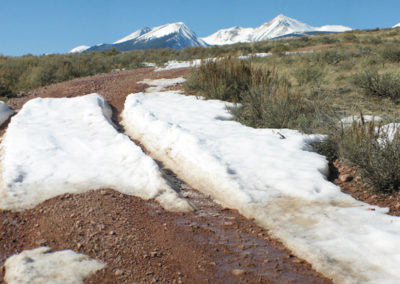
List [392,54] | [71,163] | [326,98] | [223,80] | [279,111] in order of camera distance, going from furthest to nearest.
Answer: [392,54] < [223,80] < [326,98] < [279,111] < [71,163]

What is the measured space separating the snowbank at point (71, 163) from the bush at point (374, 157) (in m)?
2.24

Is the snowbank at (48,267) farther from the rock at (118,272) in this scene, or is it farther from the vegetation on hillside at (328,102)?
the vegetation on hillside at (328,102)

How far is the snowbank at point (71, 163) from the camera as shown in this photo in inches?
167

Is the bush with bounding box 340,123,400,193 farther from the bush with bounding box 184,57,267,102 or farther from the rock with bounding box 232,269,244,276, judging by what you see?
the bush with bounding box 184,57,267,102

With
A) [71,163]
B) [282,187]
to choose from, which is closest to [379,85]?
[282,187]

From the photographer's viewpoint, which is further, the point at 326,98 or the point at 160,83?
the point at 160,83

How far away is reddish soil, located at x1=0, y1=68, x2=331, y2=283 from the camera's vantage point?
2875mm

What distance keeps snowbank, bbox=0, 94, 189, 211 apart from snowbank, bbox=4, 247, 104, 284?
3.67 feet

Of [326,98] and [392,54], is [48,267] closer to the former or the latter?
[326,98]

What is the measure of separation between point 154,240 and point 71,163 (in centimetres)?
220

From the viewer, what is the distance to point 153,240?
335 centimetres

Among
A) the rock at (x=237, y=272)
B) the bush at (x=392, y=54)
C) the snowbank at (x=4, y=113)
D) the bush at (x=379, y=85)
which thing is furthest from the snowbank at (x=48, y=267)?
the bush at (x=392, y=54)

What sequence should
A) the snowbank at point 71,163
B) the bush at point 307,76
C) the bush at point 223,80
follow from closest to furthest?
the snowbank at point 71,163 < the bush at point 223,80 < the bush at point 307,76

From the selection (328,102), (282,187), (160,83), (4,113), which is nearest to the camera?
(282,187)
